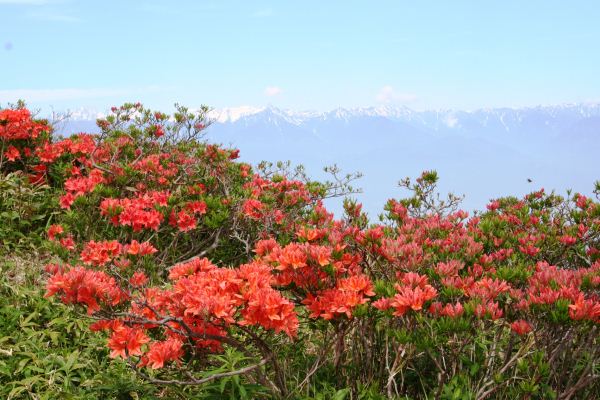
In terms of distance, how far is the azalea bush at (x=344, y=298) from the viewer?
2.59 metres

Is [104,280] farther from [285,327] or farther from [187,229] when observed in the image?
[187,229]

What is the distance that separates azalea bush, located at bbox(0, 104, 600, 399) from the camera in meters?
2.59

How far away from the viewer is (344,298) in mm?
2652

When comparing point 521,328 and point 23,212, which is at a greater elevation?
point 23,212

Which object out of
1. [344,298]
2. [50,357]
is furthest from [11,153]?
[344,298]

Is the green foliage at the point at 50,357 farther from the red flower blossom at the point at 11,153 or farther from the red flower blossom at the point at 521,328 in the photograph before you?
the red flower blossom at the point at 11,153

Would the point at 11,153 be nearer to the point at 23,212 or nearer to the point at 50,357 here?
the point at 23,212

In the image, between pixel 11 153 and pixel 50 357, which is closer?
pixel 50 357

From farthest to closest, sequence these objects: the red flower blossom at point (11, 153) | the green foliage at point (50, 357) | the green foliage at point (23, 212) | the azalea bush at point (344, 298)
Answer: the red flower blossom at point (11, 153) → the green foliage at point (23, 212) → the green foliage at point (50, 357) → the azalea bush at point (344, 298)

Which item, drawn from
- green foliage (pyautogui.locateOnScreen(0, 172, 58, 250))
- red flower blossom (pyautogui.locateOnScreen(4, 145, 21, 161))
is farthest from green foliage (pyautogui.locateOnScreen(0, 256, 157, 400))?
red flower blossom (pyautogui.locateOnScreen(4, 145, 21, 161))

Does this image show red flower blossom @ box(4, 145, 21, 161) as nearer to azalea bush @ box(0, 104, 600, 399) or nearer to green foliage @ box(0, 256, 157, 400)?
azalea bush @ box(0, 104, 600, 399)

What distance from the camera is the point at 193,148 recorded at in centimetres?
762

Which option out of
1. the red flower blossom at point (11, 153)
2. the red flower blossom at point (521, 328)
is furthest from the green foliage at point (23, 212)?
the red flower blossom at point (521, 328)

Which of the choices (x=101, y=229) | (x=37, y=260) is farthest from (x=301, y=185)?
(x=37, y=260)
